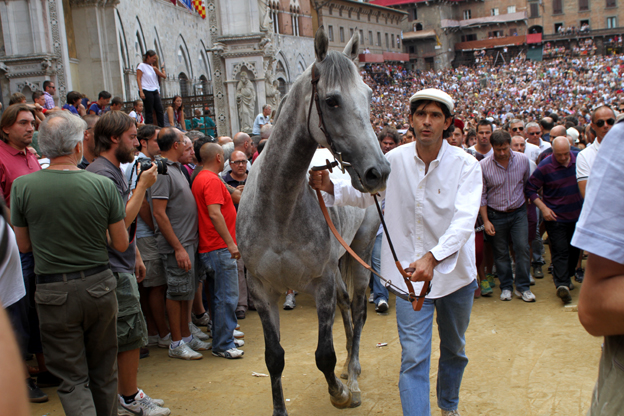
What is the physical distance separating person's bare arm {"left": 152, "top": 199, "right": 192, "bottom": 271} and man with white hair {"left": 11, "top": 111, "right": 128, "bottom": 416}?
1841mm

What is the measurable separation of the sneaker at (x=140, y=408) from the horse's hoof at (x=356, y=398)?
1.53 metres

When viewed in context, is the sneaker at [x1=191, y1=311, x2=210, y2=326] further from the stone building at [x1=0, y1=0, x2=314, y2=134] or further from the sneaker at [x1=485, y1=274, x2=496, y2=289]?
the stone building at [x1=0, y1=0, x2=314, y2=134]

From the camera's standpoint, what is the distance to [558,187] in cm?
736

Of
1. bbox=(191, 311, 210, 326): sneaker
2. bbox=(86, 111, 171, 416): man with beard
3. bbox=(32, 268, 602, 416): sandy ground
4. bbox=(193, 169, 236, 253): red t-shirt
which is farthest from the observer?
bbox=(191, 311, 210, 326): sneaker

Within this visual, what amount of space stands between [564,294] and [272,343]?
4.62 meters

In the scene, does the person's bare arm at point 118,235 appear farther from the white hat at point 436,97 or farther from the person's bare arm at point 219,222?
the white hat at point 436,97

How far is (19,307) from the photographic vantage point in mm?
4176

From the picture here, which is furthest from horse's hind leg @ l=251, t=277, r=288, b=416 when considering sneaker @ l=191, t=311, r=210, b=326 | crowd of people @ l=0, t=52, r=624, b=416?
sneaker @ l=191, t=311, r=210, b=326

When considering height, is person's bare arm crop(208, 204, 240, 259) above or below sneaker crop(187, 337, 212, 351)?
above

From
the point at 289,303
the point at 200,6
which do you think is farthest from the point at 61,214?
the point at 200,6

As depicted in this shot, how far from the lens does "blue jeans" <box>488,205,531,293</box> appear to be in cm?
733

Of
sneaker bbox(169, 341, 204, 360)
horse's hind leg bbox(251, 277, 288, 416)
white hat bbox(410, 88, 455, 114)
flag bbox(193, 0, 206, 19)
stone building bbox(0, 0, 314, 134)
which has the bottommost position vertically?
sneaker bbox(169, 341, 204, 360)

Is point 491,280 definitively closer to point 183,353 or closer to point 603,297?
point 183,353

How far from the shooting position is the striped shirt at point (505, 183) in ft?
24.0
